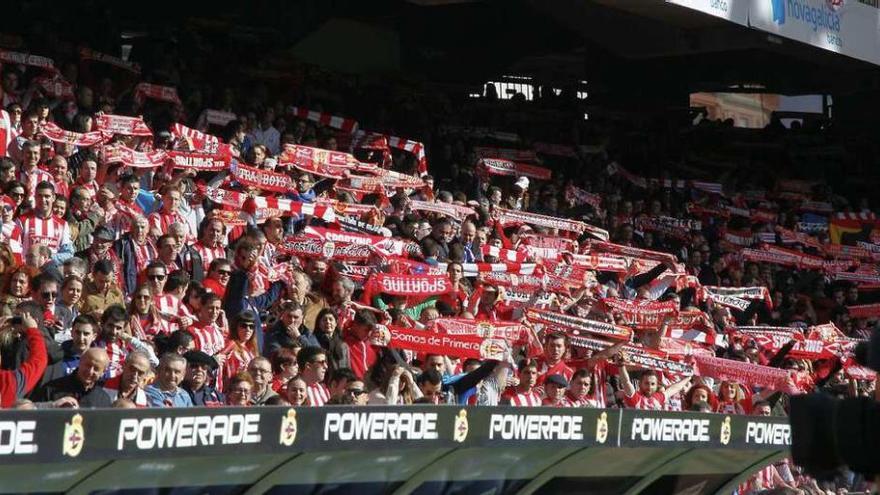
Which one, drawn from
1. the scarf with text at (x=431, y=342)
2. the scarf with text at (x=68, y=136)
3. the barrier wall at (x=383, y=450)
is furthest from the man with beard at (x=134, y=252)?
the barrier wall at (x=383, y=450)

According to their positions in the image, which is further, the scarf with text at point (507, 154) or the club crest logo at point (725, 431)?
the scarf with text at point (507, 154)

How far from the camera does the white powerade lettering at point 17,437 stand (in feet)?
20.7

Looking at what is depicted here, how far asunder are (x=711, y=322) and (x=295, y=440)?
10.0 meters

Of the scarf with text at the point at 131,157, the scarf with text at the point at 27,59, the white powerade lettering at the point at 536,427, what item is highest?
the scarf with text at the point at 27,59

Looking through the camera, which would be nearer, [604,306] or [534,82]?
[604,306]

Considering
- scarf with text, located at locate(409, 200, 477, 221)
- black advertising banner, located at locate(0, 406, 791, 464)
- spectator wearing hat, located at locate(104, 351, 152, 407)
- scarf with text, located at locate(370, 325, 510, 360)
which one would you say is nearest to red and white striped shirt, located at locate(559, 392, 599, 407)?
scarf with text, located at locate(370, 325, 510, 360)

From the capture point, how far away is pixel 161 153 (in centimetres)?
1444

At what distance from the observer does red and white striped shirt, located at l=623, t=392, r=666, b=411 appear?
44.7 feet

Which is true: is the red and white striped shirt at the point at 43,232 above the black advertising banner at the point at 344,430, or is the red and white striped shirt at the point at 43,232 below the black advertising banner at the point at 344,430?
above

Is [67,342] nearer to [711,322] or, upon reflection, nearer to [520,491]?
[520,491]

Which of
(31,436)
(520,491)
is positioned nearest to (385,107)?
(520,491)

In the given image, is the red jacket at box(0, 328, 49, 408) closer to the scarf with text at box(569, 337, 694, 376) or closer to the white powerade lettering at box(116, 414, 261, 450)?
the white powerade lettering at box(116, 414, 261, 450)

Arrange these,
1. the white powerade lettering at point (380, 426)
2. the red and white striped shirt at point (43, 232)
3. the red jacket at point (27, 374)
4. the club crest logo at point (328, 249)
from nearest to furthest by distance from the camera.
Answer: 1. the white powerade lettering at point (380, 426)
2. the red jacket at point (27, 374)
3. the red and white striped shirt at point (43, 232)
4. the club crest logo at point (328, 249)

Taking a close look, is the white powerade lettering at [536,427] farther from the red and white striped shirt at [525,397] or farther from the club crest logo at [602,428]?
the red and white striped shirt at [525,397]
